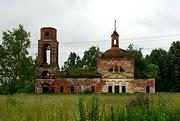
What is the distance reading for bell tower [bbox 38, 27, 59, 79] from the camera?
2542 inches

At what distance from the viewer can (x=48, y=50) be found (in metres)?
66.0

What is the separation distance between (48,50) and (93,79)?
8.36m

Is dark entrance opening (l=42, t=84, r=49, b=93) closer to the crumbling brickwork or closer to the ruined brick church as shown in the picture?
the ruined brick church

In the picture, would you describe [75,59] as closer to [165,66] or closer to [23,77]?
[165,66]

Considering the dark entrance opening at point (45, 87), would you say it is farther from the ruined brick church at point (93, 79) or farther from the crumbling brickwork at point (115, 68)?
the crumbling brickwork at point (115, 68)

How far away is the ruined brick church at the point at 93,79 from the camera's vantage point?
63344mm

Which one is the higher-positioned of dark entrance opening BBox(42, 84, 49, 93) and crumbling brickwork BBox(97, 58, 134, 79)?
crumbling brickwork BBox(97, 58, 134, 79)

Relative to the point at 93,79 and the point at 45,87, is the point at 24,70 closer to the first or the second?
the point at 45,87

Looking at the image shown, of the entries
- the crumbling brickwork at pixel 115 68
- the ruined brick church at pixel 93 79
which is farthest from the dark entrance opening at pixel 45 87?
the crumbling brickwork at pixel 115 68

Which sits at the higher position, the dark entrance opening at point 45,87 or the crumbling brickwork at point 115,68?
the crumbling brickwork at point 115,68

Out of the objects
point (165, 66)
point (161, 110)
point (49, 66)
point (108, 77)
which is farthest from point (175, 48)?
point (161, 110)

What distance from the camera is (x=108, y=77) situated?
6419 cm

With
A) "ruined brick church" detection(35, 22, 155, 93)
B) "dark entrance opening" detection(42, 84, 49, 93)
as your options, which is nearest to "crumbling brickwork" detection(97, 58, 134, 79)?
"ruined brick church" detection(35, 22, 155, 93)

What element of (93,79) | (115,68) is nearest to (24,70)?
(93,79)
